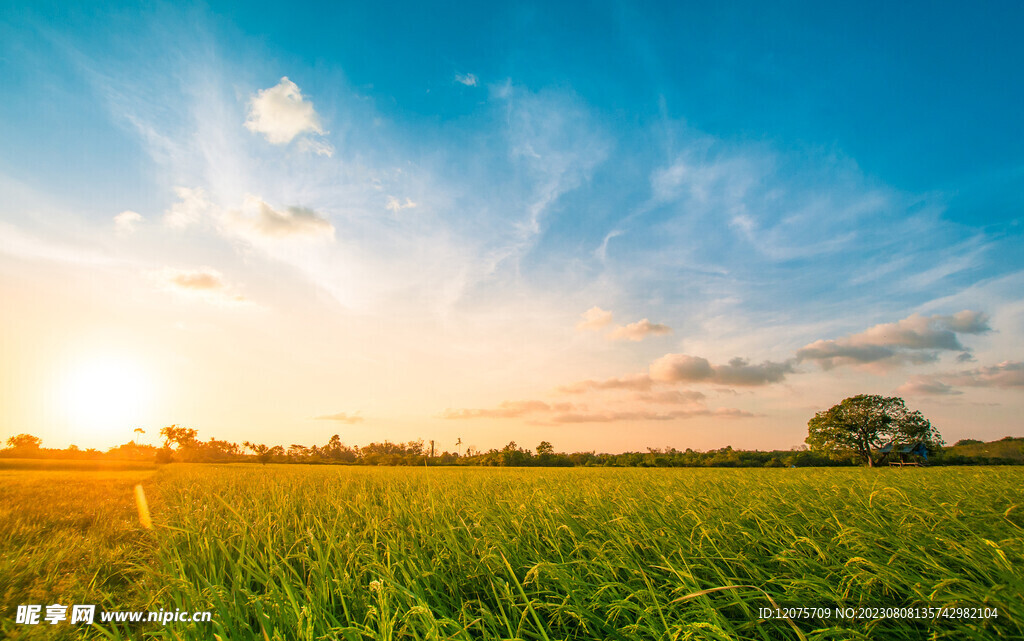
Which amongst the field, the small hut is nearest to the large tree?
the small hut

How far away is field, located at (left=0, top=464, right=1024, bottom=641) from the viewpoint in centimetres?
215

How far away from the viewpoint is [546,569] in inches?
105

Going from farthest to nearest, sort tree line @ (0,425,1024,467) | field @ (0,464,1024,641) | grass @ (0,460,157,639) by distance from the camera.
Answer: tree line @ (0,425,1024,467)
grass @ (0,460,157,639)
field @ (0,464,1024,641)

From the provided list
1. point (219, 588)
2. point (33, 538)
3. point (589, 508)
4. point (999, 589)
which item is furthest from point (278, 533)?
point (999, 589)

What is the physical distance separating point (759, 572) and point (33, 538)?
302 inches

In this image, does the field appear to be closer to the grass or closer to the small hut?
the grass

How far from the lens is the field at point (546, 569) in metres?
2.15

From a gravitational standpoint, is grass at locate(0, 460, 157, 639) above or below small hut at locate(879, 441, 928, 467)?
above

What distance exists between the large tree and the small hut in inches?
42.4

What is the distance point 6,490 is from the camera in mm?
8812

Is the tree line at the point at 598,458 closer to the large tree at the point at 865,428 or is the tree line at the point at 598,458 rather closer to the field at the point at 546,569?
the large tree at the point at 865,428

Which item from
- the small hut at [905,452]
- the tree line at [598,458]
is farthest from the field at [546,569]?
the small hut at [905,452]

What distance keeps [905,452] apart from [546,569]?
70.1 m

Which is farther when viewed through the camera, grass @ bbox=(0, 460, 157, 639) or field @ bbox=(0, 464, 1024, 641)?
grass @ bbox=(0, 460, 157, 639)
